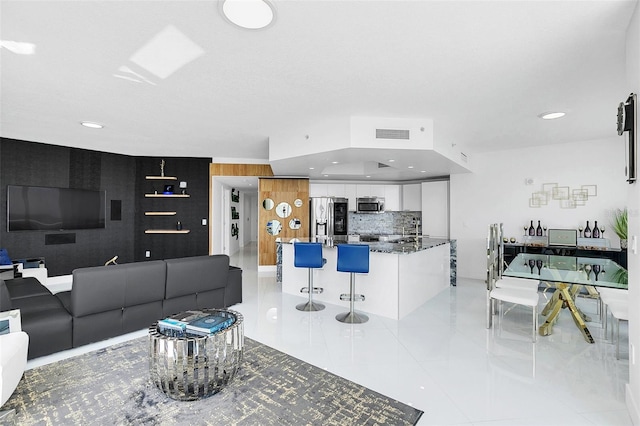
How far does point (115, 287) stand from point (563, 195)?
689cm

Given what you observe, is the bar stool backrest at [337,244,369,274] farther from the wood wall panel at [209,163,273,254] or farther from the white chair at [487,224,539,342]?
the wood wall panel at [209,163,273,254]

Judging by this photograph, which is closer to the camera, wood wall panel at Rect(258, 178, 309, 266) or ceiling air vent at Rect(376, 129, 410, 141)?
ceiling air vent at Rect(376, 129, 410, 141)

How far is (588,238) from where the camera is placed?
17.1 ft

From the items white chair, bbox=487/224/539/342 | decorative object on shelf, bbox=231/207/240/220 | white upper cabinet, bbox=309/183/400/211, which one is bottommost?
white chair, bbox=487/224/539/342

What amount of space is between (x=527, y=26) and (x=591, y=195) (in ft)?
15.3

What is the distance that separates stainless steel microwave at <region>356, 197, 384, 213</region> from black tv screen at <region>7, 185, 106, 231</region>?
5704 mm

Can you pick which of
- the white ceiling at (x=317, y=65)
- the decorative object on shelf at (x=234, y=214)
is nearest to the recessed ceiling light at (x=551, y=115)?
the white ceiling at (x=317, y=65)

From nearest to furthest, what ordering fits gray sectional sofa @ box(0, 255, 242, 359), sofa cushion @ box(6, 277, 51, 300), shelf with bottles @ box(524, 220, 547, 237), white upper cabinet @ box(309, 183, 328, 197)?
gray sectional sofa @ box(0, 255, 242, 359) → sofa cushion @ box(6, 277, 51, 300) → shelf with bottles @ box(524, 220, 547, 237) → white upper cabinet @ box(309, 183, 328, 197)

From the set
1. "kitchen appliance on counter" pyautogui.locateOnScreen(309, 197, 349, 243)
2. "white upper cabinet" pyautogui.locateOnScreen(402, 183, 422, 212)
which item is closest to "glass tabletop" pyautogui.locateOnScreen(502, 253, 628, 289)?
"white upper cabinet" pyautogui.locateOnScreen(402, 183, 422, 212)

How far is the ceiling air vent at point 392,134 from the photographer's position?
3963mm

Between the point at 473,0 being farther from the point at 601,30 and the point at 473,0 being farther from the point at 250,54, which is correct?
the point at 250,54

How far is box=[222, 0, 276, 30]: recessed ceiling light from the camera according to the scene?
6.07 feet

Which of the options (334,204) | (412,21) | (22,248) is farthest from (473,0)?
(22,248)

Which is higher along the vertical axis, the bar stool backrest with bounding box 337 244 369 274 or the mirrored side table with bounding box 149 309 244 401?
the bar stool backrest with bounding box 337 244 369 274
